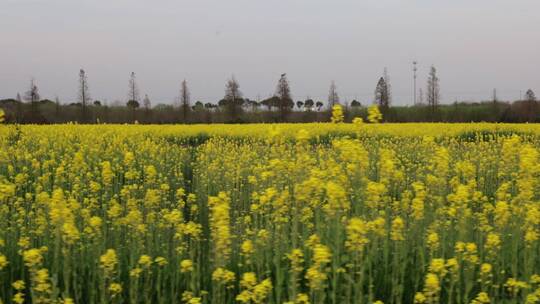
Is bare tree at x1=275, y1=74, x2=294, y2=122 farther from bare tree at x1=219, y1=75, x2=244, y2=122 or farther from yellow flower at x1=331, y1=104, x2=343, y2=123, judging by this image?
yellow flower at x1=331, y1=104, x2=343, y2=123

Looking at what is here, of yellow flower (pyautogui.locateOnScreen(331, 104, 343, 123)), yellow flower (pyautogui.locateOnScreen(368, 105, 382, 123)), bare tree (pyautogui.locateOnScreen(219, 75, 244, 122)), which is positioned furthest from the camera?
bare tree (pyautogui.locateOnScreen(219, 75, 244, 122))

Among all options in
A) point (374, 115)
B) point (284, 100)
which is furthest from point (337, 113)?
point (284, 100)

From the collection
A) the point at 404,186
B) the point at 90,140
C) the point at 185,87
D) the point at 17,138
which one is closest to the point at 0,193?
the point at 404,186

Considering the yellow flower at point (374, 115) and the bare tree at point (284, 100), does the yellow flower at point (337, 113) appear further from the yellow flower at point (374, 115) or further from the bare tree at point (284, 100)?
the bare tree at point (284, 100)

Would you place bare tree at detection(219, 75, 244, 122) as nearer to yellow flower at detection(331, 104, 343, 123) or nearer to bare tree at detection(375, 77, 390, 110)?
bare tree at detection(375, 77, 390, 110)

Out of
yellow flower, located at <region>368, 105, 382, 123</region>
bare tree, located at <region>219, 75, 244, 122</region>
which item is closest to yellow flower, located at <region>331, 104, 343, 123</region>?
yellow flower, located at <region>368, 105, 382, 123</region>

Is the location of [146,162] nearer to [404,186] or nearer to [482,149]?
[404,186]

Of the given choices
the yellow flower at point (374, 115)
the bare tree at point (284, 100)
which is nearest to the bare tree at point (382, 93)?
the bare tree at point (284, 100)

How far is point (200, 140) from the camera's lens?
941 inches

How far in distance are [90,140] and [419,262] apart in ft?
35.7

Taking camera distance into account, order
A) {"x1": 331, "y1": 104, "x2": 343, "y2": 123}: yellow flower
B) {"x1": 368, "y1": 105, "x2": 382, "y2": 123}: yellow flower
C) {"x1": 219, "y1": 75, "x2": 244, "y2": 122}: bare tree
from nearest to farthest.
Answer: {"x1": 331, "y1": 104, "x2": 343, "y2": 123}: yellow flower, {"x1": 368, "y1": 105, "x2": 382, "y2": 123}: yellow flower, {"x1": 219, "y1": 75, "x2": 244, "y2": 122}: bare tree

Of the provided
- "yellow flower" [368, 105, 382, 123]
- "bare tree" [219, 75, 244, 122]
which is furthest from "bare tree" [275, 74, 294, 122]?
"yellow flower" [368, 105, 382, 123]

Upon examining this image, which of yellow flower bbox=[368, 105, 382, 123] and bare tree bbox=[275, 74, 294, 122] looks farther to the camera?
bare tree bbox=[275, 74, 294, 122]

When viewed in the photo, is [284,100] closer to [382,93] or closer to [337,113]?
[382,93]
